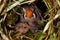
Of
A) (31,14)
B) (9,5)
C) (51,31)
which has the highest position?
(9,5)

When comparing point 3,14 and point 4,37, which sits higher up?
point 3,14

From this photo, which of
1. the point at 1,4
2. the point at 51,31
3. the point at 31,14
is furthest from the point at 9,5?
the point at 51,31

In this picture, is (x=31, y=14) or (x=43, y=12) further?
(x=43, y=12)

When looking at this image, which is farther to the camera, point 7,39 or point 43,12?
point 43,12

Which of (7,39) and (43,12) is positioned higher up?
(43,12)

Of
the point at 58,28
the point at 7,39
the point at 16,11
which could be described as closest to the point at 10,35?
the point at 7,39

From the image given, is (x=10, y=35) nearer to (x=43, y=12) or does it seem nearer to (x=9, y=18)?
(x=9, y=18)

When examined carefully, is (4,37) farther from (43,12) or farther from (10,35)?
(43,12)

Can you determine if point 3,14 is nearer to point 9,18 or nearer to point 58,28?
point 9,18
